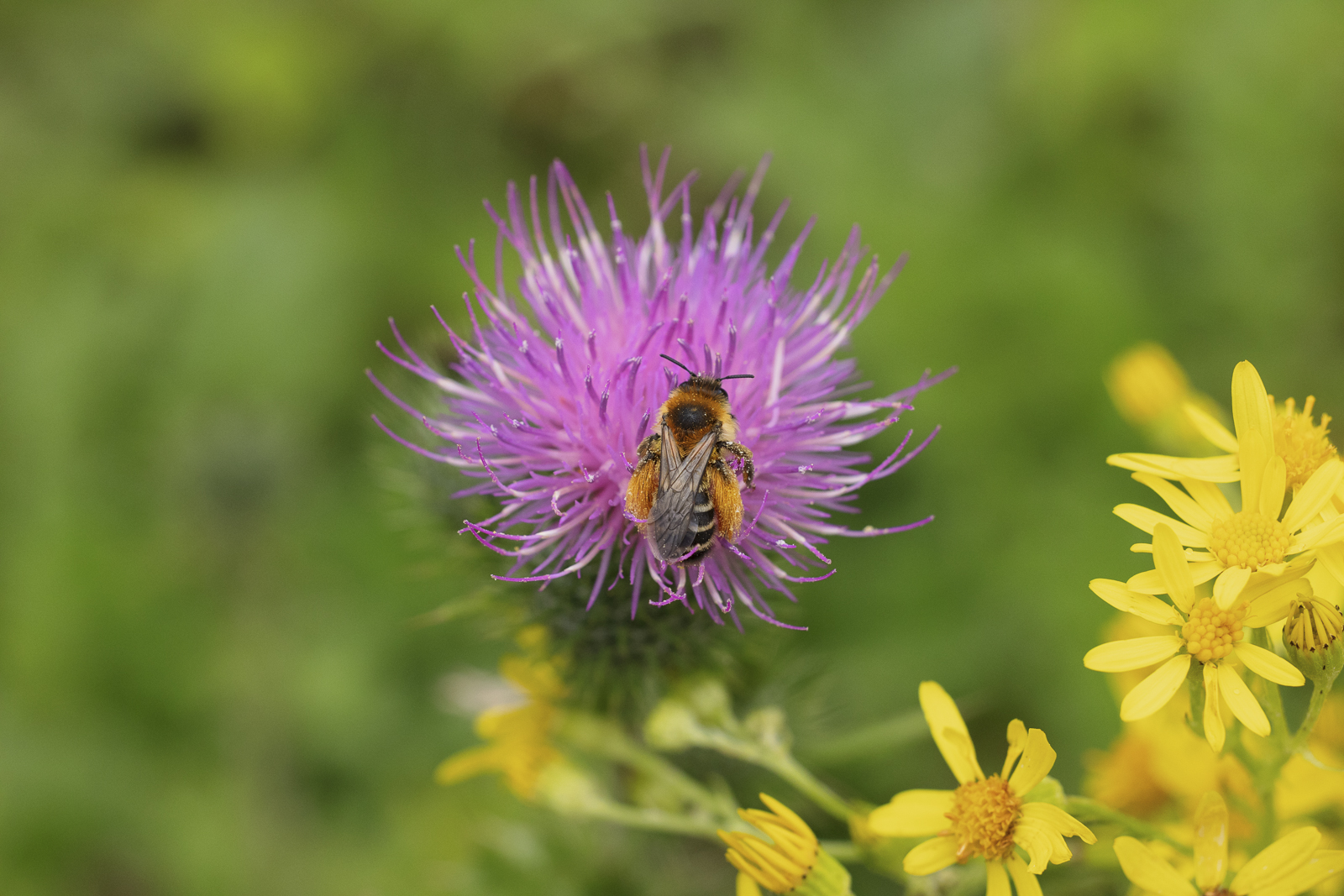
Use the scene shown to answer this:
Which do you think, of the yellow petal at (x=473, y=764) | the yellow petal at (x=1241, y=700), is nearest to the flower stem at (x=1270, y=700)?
the yellow petal at (x=1241, y=700)

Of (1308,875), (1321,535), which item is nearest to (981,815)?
(1308,875)

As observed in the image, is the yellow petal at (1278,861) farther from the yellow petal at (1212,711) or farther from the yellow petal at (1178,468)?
the yellow petal at (1178,468)

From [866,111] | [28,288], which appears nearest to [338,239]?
[28,288]

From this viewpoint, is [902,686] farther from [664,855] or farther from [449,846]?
[449,846]

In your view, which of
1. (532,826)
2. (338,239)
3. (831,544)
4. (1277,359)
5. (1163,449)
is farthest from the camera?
(338,239)

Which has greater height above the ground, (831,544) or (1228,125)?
(1228,125)

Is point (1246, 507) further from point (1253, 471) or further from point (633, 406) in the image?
point (633, 406)
